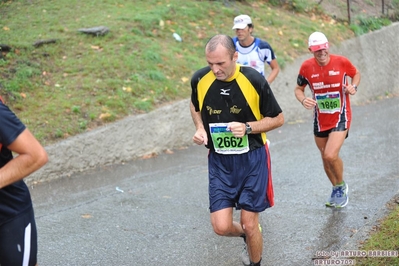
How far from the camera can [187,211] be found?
717cm

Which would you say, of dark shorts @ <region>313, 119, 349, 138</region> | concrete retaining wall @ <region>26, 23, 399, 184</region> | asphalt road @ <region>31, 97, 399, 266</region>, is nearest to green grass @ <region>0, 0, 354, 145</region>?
concrete retaining wall @ <region>26, 23, 399, 184</region>

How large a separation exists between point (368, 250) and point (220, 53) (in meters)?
2.02

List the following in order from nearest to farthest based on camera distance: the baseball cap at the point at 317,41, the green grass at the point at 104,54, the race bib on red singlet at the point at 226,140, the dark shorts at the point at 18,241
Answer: the dark shorts at the point at 18,241 < the race bib on red singlet at the point at 226,140 < the baseball cap at the point at 317,41 < the green grass at the point at 104,54

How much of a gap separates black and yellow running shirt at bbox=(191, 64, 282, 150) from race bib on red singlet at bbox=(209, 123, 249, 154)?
0.14 ft

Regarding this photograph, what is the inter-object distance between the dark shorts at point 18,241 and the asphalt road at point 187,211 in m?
2.19

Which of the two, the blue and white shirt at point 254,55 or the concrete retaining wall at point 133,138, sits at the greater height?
the blue and white shirt at point 254,55

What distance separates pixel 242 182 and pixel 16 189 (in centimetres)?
204

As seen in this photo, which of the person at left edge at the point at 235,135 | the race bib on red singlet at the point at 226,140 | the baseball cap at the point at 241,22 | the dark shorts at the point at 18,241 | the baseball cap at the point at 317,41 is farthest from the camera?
the baseball cap at the point at 241,22

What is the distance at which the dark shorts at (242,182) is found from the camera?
4.93m

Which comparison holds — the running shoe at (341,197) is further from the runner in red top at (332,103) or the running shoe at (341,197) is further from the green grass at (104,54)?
the green grass at (104,54)

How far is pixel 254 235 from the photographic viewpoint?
4.90 meters

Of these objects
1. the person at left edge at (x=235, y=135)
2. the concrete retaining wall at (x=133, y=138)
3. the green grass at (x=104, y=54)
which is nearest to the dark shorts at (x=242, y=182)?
the person at left edge at (x=235, y=135)

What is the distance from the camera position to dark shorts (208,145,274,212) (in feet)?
16.2

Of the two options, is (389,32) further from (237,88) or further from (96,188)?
(237,88)
